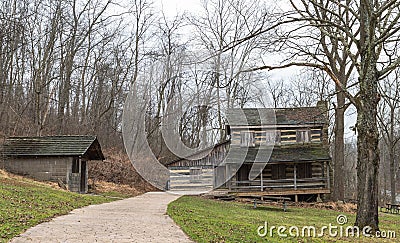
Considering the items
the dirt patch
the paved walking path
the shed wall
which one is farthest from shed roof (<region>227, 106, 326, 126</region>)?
the paved walking path

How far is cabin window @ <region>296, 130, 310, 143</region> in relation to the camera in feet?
102

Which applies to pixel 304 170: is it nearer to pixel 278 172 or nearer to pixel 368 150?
pixel 278 172

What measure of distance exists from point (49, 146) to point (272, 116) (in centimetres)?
1552

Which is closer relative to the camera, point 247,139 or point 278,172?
point 278,172

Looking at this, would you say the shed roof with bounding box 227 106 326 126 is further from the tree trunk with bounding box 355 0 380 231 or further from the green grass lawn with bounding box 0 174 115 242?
the tree trunk with bounding box 355 0 380 231

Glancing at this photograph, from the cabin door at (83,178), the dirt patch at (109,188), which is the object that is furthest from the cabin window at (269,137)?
the cabin door at (83,178)

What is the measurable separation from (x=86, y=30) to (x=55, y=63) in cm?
509

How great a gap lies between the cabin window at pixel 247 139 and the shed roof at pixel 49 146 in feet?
33.2

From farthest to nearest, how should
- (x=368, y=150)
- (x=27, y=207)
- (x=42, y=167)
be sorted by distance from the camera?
(x=42, y=167)
(x=27, y=207)
(x=368, y=150)

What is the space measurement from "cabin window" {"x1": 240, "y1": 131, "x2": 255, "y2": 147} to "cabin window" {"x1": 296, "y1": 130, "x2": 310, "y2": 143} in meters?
3.18

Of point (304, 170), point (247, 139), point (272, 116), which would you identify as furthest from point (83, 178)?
point (304, 170)

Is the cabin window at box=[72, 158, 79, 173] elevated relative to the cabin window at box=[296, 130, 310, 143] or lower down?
lower down

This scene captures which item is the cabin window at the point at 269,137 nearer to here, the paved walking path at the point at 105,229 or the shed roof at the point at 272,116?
the shed roof at the point at 272,116

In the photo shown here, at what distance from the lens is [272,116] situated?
1268 inches
